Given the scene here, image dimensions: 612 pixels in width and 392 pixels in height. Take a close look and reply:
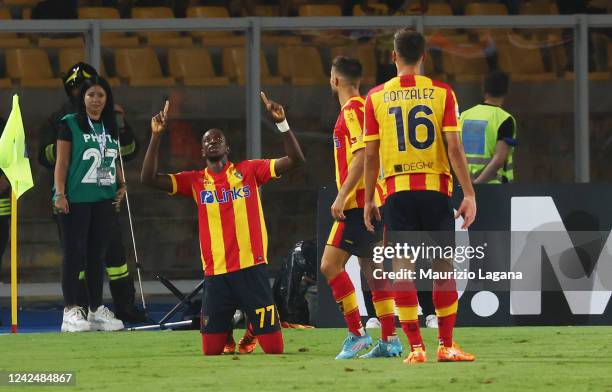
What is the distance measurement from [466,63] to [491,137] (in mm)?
3873

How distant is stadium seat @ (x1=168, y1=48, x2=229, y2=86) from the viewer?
15.7m

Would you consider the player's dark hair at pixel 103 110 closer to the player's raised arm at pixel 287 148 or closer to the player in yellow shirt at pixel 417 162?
the player's raised arm at pixel 287 148

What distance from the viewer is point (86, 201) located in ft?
38.3

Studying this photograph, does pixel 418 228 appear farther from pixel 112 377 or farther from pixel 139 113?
pixel 139 113

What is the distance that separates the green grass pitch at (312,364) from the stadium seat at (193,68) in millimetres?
4924

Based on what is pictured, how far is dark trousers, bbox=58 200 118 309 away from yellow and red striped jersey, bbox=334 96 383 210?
3.01 meters

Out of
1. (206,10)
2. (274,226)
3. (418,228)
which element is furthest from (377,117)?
(206,10)

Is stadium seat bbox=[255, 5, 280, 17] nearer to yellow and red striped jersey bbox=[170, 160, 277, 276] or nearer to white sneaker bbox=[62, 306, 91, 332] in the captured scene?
white sneaker bbox=[62, 306, 91, 332]

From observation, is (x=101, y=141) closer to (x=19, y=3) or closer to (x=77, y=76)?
(x=77, y=76)

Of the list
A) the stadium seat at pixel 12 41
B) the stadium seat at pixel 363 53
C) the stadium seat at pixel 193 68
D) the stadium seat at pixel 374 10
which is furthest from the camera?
the stadium seat at pixel 374 10

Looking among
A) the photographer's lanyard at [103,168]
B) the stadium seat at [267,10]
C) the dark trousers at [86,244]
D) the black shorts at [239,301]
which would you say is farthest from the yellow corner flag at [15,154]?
the stadium seat at [267,10]

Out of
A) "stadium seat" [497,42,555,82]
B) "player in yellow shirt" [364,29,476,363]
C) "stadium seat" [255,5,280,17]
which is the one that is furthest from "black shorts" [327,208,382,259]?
"stadium seat" [255,5,280,17]

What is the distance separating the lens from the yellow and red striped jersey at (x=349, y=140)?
30.0 ft

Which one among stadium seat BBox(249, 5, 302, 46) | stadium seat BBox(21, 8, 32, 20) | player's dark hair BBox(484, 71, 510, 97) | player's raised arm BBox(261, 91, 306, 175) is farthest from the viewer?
stadium seat BBox(21, 8, 32, 20)
